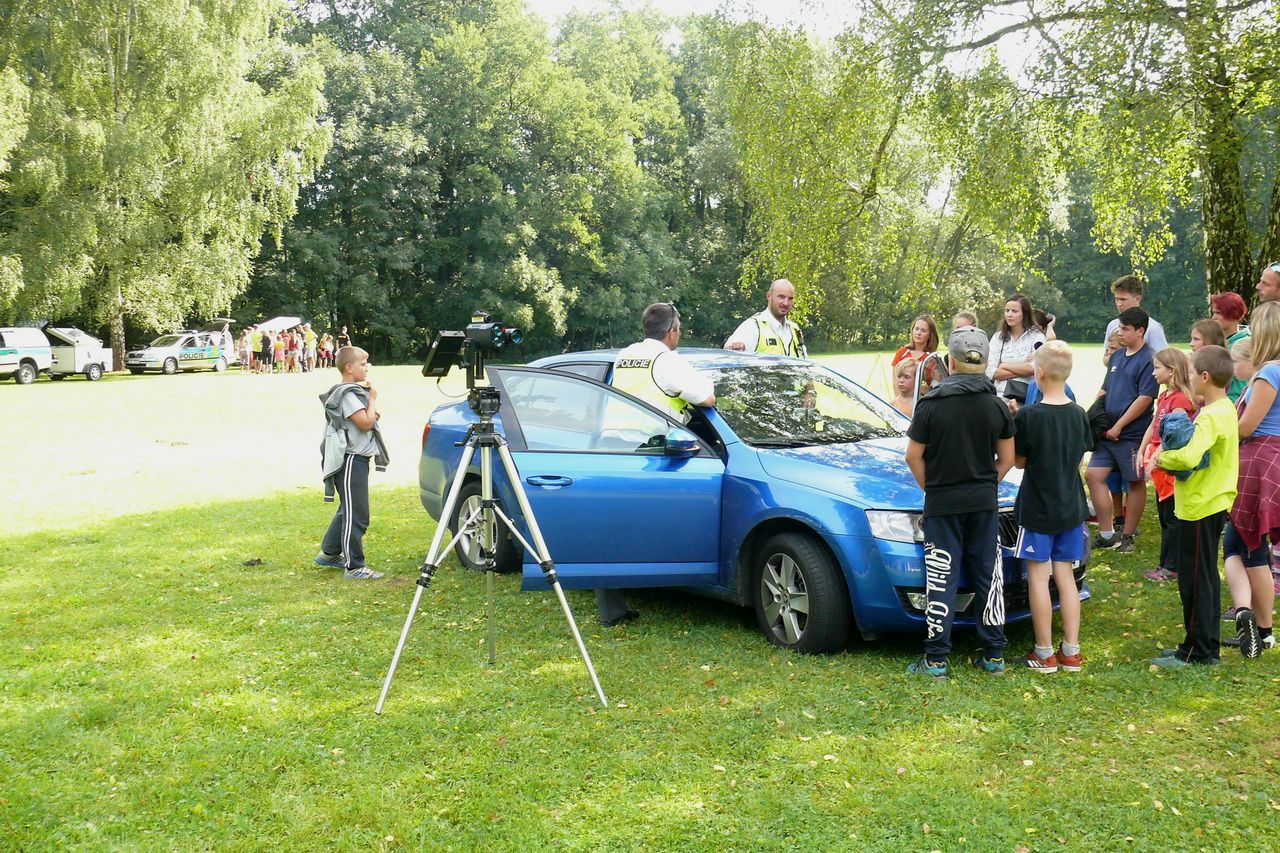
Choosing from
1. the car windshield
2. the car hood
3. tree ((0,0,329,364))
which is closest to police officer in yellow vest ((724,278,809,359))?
the car windshield

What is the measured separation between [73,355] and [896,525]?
33.7 m

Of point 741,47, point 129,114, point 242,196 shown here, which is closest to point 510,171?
point 242,196

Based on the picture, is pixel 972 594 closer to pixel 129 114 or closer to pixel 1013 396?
pixel 1013 396

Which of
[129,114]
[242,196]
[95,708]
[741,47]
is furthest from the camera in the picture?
[242,196]

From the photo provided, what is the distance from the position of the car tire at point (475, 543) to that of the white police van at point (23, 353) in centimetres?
2802

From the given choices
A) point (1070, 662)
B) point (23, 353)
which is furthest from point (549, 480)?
point (23, 353)

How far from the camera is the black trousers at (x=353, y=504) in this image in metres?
7.86

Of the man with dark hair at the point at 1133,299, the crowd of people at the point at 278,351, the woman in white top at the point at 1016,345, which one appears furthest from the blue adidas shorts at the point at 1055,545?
the crowd of people at the point at 278,351

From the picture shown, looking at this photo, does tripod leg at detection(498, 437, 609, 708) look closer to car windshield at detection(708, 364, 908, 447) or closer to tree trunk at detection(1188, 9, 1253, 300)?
car windshield at detection(708, 364, 908, 447)

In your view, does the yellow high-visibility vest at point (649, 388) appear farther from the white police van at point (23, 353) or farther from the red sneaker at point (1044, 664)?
the white police van at point (23, 353)

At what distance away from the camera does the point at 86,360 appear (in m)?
33.3

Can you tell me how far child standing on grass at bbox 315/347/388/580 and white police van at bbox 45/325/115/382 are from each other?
29.4 meters

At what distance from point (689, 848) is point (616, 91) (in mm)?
53872

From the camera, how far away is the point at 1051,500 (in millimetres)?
5426
